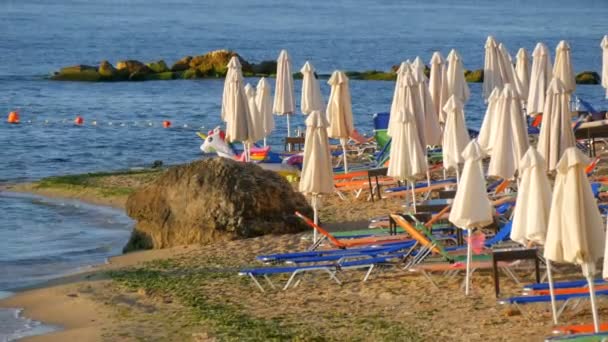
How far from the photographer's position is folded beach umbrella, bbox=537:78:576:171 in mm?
16625

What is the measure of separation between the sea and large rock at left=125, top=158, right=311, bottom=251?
1169 mm

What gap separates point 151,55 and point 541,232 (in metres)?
64.1

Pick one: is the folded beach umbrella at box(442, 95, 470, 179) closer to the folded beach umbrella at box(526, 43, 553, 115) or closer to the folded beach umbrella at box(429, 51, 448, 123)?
the folded beach umbrella at box(429, 51, 448, 123)

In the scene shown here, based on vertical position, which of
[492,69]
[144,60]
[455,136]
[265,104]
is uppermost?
[492,69]

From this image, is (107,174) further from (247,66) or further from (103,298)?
(247,66)

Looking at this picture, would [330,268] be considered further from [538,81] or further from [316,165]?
[538,81]

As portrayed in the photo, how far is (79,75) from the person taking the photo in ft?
180

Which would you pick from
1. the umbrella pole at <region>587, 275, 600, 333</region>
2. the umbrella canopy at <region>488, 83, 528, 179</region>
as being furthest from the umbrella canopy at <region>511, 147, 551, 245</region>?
the umbrella canopy at <region>488, 83, 528, 179</region>

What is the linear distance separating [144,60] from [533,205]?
199ft

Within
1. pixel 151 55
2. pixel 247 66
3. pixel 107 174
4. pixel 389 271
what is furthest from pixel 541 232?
pixel 151 55

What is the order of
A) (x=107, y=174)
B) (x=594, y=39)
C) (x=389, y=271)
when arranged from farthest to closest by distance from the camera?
(x=594, y=39) < (x=107, y=174) < (x=389, y=271)

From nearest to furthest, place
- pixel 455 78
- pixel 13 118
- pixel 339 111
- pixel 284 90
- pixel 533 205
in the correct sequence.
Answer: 1. pixel 533 205
2. pixel 339 111
3. pixel 455 78
4. pixel 284 90
5. pixel 13 118

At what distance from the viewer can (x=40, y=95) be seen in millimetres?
49594

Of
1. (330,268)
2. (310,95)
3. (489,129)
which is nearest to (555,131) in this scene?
(489,129)
